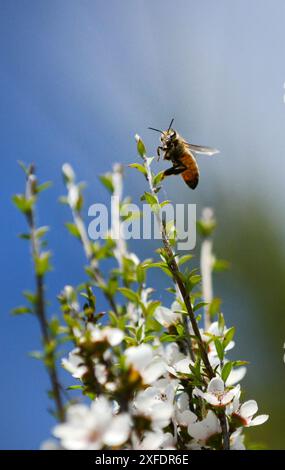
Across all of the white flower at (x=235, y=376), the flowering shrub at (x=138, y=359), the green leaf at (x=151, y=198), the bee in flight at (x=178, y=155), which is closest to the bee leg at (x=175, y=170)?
the bee in flight at (x=178, y=155)

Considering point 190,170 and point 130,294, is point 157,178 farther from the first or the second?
point 190,170

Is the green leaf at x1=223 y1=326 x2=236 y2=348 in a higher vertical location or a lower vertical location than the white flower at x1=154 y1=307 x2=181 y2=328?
lower

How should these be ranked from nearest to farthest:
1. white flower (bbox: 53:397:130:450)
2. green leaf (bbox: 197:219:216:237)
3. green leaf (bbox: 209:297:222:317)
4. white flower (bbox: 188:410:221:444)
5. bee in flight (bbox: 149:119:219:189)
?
1. white flower (bbox: 53:397:130:450)
2. white flower (bbox: 188:410:221:444)
3. green leaf (bbox: 209:297:222:317)
4. green leaf (bbox: 197:219:216:237)
5. bee in flight (bbox: 149:119:219:189)

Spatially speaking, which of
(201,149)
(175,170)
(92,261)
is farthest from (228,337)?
(201,149)

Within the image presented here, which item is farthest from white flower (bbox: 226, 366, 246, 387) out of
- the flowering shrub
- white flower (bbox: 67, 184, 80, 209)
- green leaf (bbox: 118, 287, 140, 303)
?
white flower (bbox: 67, 184, 80, 209)

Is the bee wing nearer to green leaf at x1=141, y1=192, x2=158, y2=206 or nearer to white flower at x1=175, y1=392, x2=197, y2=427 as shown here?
green leaf at x1=141, y1=192, x2=158, y2=206

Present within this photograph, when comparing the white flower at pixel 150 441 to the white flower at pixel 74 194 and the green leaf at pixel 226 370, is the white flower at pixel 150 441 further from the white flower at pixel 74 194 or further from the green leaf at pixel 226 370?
the white flower at pixel 74 194
